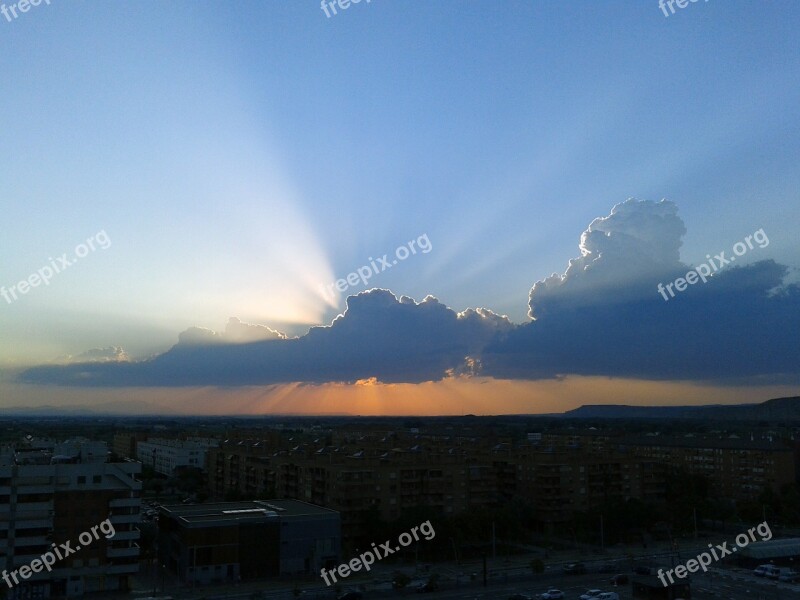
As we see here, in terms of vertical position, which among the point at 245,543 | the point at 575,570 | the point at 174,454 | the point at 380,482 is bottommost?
the point at 575,570

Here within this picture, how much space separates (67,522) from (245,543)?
26.5 feet

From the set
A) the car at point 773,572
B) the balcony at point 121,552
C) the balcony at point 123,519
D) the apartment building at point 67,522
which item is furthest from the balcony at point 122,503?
the car at point 773,572

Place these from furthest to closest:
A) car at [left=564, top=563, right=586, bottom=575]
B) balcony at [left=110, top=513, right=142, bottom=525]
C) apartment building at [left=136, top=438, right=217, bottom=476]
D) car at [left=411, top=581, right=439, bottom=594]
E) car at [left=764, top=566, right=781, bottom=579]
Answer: apartment building at [left=136, top=438, right=217, bottom=476], car at [left=564, top=563, right=586, bottom=575], car at [left=764, top=566, right=781, bottom=579], balcony at [left=110, top=513, right=142, bottom=525], car at [left=411, top=581, right=439, bottom=594]

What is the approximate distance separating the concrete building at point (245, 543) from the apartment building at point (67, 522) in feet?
9.65

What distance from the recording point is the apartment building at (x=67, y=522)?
98.3ft

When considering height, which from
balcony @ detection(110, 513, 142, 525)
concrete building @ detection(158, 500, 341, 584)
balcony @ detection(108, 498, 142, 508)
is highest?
balcony @ detection(108, 498, 142, 508)

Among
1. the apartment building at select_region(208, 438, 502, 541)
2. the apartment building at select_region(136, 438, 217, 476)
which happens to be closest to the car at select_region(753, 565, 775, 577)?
the apartment building at select_region(208, 438, 502, 541)

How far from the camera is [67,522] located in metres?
30.6

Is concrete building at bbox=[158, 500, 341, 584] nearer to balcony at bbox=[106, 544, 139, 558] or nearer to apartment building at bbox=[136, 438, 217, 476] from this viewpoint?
balcony at bbox=[106, 544, 139, 558]

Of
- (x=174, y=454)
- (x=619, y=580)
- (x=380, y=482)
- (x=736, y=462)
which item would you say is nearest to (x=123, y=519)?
(x=380, y=482)

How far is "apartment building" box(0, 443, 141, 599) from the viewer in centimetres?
2997

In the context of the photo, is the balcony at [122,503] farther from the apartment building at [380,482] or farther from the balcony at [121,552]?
the apartment building at [380,482]

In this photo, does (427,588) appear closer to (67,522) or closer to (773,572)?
(67,522)

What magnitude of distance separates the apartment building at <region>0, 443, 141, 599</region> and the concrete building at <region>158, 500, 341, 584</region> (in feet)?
9.65
